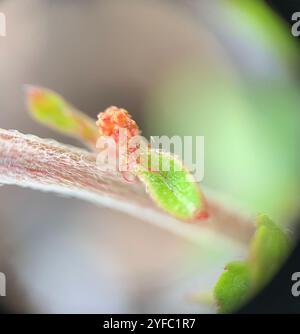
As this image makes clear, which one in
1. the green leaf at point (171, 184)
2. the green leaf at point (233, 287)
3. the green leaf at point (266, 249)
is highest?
the green leaf at point (171, 184)

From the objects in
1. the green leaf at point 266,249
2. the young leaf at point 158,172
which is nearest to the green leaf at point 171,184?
the young leaf at point 158,172

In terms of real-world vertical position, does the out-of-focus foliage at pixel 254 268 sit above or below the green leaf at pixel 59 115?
below

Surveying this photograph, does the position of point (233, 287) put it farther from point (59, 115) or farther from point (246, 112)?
point (59, 115)

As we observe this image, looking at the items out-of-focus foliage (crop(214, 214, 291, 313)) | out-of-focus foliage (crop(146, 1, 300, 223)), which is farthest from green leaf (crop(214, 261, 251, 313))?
out-of-focus foliage (crop(146, 1, 300, 223))

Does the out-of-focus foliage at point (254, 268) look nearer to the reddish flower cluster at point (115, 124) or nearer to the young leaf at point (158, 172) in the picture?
the young leaf at point (158, 172)

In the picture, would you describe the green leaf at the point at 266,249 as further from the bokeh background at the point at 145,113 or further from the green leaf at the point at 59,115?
the green leaf at the point at 59,115

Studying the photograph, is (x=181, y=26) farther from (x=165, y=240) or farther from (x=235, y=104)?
(x=165, y=240)

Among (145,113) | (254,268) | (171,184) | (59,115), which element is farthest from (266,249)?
(59,115)
